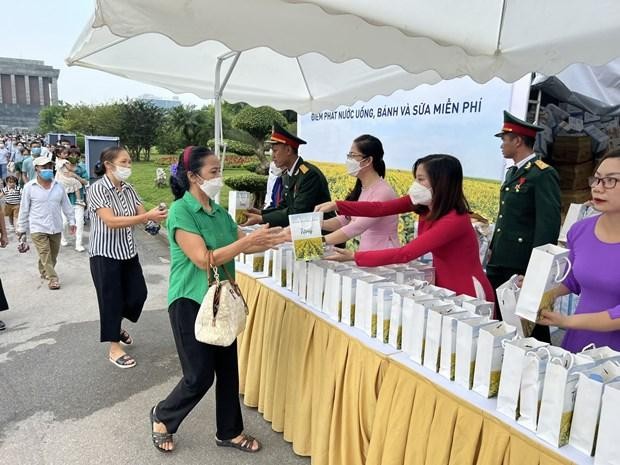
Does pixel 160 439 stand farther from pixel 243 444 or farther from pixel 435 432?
pixel 435 432

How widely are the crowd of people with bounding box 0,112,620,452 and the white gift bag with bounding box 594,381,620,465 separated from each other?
331 mm

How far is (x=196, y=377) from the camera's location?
2.51 metres

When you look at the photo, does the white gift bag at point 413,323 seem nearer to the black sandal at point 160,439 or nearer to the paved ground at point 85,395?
the paved ground at point 85,395

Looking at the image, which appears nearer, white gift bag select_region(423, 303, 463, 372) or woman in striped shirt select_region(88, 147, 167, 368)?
white gift bag select_region(423, 303, 463, 372)

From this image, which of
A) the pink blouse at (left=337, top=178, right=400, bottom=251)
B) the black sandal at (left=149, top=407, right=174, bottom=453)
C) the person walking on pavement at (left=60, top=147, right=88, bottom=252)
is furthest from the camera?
the person walking on pavement at (left=60, top=147, right=88, bottom=252)

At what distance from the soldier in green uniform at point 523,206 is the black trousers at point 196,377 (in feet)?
5.82

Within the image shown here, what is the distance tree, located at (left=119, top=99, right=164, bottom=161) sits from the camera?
28.0m

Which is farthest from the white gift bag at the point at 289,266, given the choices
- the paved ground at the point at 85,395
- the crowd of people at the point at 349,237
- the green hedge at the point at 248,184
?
the green hedge at the point at 248,184

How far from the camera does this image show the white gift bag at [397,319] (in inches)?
80.9

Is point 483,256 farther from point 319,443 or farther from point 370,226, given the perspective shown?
point 319,443

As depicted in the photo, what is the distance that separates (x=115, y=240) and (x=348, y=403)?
2.32 meters

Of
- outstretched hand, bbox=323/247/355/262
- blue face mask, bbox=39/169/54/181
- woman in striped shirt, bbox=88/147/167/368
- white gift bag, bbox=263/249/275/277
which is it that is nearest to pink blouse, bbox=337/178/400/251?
outstretched hand, bbox=323/247/355/262

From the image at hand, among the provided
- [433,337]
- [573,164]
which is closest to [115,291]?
[433,337]

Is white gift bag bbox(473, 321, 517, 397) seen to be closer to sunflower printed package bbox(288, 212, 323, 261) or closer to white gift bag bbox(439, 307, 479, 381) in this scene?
white gift bag bbox(439, 307, 479, 381)
